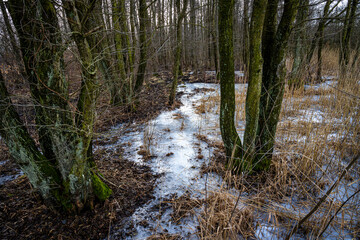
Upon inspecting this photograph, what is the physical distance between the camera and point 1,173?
9.27ft

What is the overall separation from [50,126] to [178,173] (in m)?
1.80

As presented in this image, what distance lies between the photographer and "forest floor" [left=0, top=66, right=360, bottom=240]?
1812mm

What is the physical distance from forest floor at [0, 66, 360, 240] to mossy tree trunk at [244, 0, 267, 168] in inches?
21.2

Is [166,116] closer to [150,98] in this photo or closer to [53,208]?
[150,98]

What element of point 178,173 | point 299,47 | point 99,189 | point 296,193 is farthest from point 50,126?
point 299,47

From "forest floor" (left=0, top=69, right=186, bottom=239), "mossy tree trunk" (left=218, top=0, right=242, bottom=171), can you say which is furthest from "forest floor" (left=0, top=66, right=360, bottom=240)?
"mossy tree trunk" (left=218, top=0, right=242, bottom=171)

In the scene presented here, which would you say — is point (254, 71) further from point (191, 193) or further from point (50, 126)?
point (50, 126)

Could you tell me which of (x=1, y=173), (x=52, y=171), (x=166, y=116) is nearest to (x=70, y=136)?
(x=52, y=171)

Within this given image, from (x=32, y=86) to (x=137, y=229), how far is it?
1.84 metres

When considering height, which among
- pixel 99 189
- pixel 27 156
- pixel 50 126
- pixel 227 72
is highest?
pixel 227 72

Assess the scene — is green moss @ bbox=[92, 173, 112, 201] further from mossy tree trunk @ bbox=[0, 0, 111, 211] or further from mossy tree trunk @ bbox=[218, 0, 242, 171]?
mossy tree trunk @ bbox=[218, 0, 242, 171]

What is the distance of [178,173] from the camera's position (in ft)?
9.14

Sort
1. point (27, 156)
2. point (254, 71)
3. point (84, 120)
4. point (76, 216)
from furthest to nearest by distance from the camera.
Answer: point (254, 71) → point (76, 216) → point (27, 156) → point (84, 120)

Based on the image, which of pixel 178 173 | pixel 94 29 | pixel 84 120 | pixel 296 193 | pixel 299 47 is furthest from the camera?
pixel 299 47
